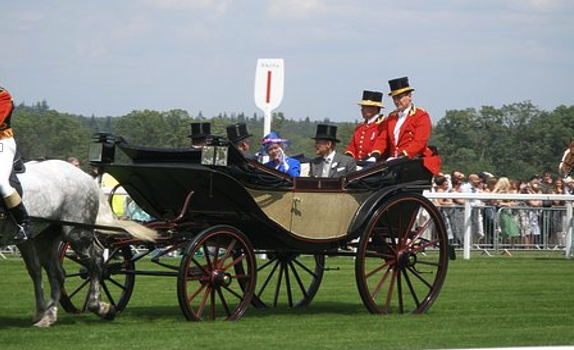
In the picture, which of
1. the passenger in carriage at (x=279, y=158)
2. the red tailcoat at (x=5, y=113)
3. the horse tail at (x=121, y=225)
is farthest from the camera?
the passenger in carriage at (x=279, y=158)

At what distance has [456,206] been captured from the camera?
68.6 ft

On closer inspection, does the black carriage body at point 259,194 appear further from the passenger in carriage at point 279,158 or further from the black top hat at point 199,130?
the black top hat at point 199,130

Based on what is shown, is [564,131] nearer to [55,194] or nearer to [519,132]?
[519,132]

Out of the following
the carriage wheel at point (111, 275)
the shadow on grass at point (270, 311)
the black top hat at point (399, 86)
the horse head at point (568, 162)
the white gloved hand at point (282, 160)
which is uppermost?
the black top hat at point (399, 86)

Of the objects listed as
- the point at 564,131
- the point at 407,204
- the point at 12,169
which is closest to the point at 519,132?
the point at 564,131

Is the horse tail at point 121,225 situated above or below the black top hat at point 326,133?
below

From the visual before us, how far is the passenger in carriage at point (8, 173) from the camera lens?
10016 millimetres

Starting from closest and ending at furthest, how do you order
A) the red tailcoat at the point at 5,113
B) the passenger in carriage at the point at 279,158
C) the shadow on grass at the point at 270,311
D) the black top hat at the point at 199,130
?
1. the red tailcoat at the point at 5,113
2. the shadow on grass at the point at 270,311
3. the passenger in carriage at the point at 279,158
4. the black top hat at the point at 199,130

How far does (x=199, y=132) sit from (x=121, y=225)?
2.61m

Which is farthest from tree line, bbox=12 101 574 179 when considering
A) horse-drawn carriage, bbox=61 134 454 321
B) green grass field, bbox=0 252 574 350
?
horse-drawn carriage, bbox=61 134 454 321

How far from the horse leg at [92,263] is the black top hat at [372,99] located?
137 inches

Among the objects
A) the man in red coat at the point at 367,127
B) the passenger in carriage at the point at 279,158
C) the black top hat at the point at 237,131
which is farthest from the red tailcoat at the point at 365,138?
the black top hat at the point at 237,131

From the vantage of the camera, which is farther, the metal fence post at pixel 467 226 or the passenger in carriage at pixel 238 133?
the metal fence post at pixel 467 226

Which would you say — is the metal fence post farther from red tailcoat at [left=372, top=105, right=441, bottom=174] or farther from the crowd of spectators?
red tailcoat at [left=372, top=105, right=441, bottom=174]
